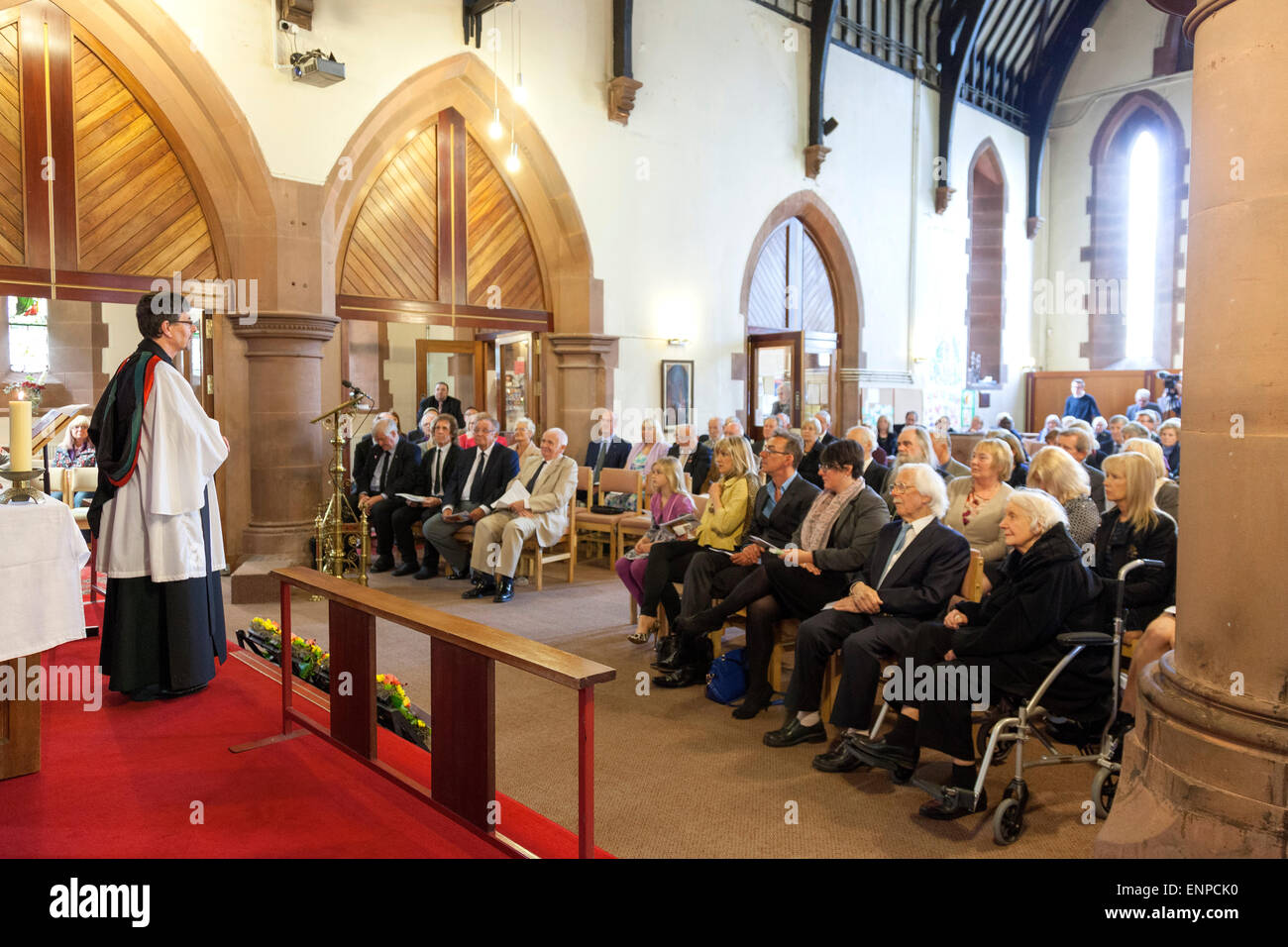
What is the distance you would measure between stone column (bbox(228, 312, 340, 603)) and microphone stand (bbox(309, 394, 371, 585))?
0.24 meters

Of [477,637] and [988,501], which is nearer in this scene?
[477,637]

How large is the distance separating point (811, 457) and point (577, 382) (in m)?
3.16

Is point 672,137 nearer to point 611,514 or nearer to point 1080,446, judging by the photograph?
point 611,514

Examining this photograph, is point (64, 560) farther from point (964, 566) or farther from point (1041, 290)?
point (1041, 290)

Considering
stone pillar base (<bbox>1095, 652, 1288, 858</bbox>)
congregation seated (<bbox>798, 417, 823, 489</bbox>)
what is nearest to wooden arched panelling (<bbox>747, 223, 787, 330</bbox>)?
congregation seated (<bbox>798, 417, 823, 489</bbox>)

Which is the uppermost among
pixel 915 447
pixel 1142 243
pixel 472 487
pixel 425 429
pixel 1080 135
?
pixel 1080 135

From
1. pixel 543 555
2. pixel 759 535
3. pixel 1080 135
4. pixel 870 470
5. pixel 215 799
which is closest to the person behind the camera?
pixel 215 799

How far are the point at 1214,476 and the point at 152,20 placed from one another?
7.20 m

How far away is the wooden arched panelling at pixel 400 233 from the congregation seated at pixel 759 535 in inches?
192

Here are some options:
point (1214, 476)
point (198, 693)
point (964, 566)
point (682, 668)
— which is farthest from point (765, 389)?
point (1214, 476)

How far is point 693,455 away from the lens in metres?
8.64

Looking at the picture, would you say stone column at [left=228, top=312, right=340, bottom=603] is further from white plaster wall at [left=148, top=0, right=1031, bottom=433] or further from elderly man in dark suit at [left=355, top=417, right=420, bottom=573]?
white plaster wall at [left=148, top=0, right=1031, bottom=433]

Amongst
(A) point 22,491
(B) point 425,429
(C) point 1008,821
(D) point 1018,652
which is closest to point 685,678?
(D) point 1018,652

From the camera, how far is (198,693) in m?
3.75
